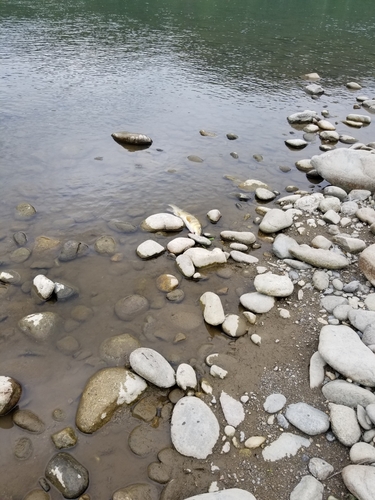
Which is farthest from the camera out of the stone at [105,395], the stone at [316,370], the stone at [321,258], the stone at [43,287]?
the stone at [321,258]

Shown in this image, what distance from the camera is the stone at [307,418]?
4.93m

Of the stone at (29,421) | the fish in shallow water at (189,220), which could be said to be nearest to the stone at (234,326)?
the fish in shallow water at (189,220)

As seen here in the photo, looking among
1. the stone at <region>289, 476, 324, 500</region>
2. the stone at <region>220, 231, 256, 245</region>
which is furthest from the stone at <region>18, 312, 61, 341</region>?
the stone at <region>289, 476, 324, 500</region>

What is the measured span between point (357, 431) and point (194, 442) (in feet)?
6.70

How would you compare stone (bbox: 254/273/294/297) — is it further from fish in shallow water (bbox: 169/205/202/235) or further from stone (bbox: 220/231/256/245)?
fish in shallow water (bbox: 169/205/202/235)

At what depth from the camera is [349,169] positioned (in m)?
10.4

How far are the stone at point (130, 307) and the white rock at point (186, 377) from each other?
151 centimetres

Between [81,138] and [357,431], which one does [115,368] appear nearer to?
[357,431]

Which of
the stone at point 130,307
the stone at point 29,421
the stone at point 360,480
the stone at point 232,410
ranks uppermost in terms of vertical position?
the stone at point 360,480

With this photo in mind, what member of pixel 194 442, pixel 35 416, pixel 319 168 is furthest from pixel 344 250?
pixel 35 416

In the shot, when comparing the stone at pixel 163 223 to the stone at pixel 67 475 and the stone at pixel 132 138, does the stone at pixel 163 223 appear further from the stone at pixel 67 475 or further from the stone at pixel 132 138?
the stone at pixel 67 475

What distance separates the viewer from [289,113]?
1636 cm

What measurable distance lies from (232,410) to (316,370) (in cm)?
141

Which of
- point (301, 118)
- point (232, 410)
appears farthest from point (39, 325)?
point (301, 118)
